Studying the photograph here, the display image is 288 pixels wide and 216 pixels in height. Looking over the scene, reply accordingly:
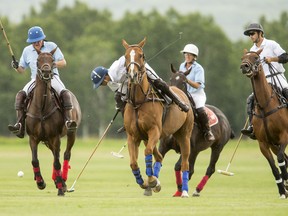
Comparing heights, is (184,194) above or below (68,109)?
below

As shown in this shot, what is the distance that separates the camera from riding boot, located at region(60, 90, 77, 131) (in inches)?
751

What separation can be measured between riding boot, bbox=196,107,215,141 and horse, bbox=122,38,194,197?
6.12 feet

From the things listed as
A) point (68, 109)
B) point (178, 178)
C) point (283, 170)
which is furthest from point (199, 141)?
point (68, 109)

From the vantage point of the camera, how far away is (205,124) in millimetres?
20641

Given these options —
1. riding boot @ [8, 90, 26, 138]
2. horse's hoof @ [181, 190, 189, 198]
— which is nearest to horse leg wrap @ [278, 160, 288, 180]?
horse's hoof @ [181, 190, 189, 198]

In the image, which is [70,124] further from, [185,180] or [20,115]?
[185,180]

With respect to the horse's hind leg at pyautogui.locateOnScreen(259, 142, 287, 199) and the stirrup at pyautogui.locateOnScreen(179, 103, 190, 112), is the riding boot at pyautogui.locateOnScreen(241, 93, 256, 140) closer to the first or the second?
the horse's hind leg at pyautogui.locateOnScreen(259, 142, 287, 199)

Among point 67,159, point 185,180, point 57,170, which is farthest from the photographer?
point 67,159

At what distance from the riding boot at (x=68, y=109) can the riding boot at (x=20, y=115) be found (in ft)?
2.46

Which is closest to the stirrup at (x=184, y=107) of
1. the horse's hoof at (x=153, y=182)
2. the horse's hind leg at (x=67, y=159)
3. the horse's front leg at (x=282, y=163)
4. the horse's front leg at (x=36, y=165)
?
the horse's hoof at (x=153, y=182)

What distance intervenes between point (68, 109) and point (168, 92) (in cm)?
205

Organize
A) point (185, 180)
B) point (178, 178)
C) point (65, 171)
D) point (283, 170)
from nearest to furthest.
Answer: point (185, 180) → point (283, 170) → point (178, 178) → point (65, 171)

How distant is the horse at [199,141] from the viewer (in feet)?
65.7

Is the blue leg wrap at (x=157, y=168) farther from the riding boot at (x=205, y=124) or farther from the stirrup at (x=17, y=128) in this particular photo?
the stirrup at (x=17, y=128)
